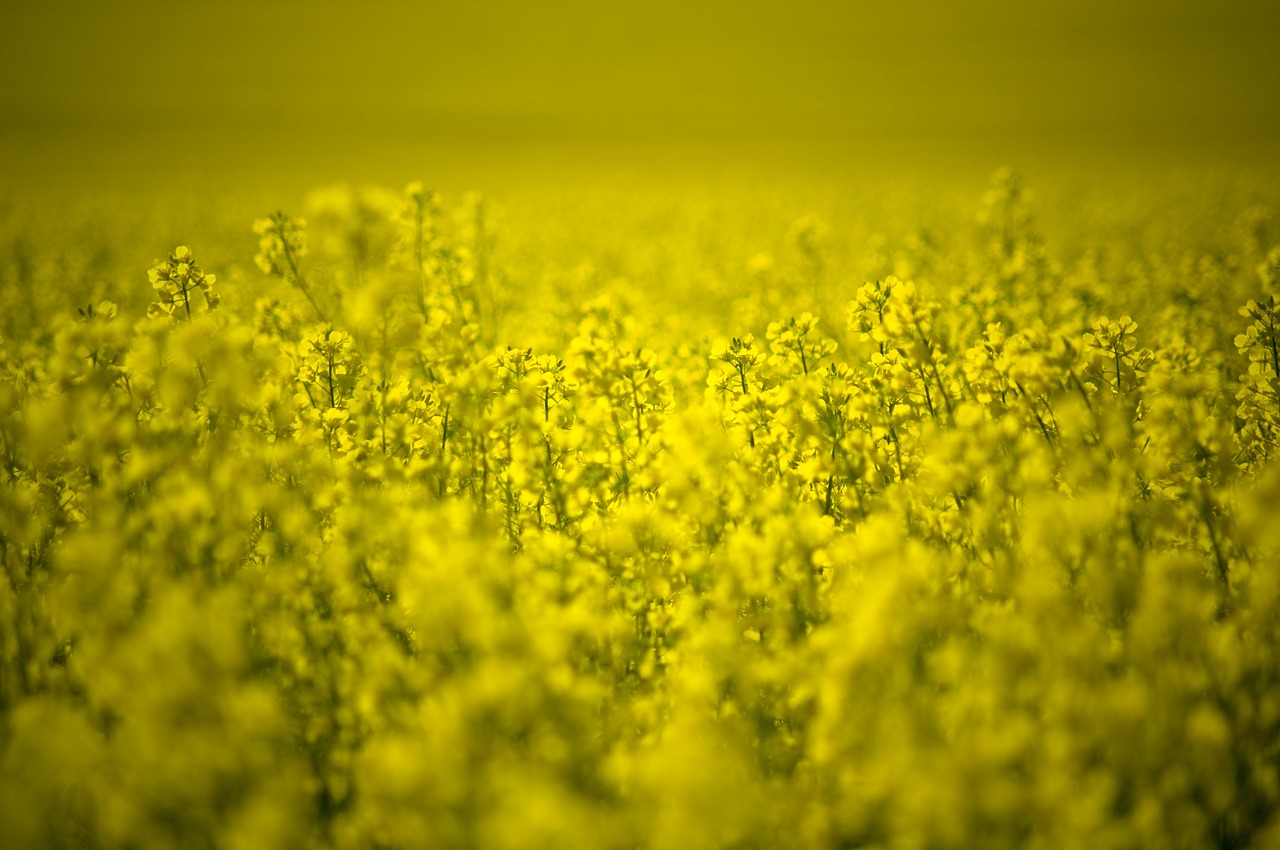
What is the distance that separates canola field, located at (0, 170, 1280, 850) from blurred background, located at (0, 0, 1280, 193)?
1186 inches

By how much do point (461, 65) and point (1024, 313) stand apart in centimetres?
5841

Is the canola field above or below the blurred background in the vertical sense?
below

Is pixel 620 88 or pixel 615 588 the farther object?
pixel 620 88

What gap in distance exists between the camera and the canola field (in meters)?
1.45

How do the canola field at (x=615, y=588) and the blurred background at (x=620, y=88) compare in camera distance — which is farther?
the blurred background at (x=620, y=88)

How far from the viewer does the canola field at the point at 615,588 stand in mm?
1451

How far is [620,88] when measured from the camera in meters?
52.7

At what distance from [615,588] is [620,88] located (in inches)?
2188

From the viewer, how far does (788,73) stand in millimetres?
53281

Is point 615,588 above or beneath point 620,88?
beneath

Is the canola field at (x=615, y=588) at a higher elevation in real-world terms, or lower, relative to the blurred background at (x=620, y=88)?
lower

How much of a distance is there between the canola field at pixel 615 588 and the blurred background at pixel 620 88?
3013 cm

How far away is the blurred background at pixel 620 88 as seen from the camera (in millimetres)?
37188

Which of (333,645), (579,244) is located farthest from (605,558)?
(579,244)
